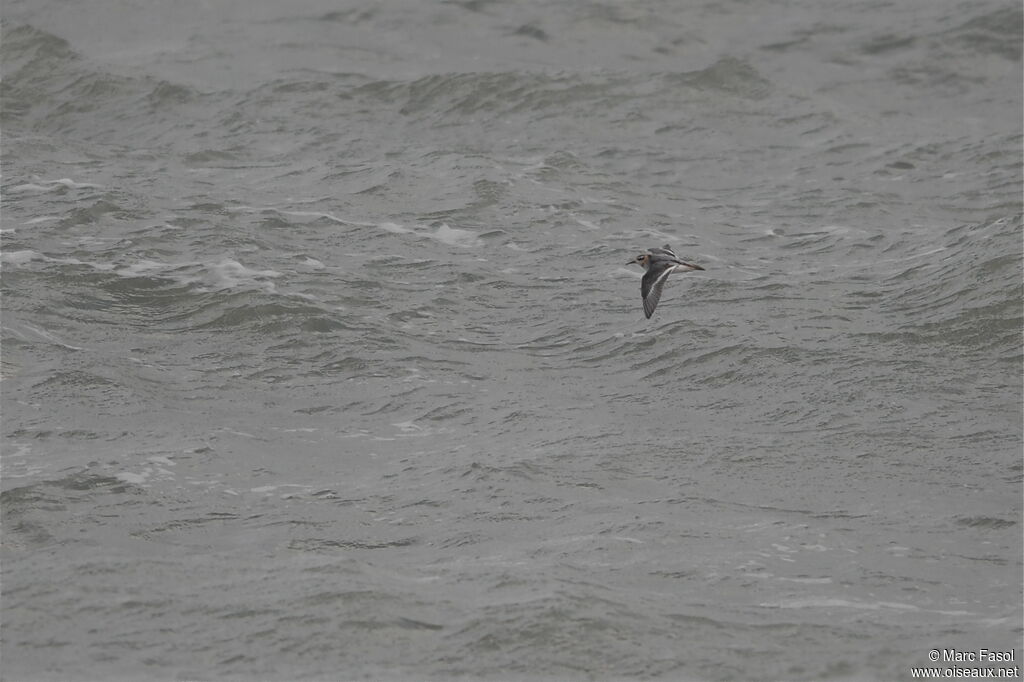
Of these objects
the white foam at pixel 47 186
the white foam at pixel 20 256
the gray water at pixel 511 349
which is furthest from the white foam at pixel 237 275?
the white foam at pixel 47 186

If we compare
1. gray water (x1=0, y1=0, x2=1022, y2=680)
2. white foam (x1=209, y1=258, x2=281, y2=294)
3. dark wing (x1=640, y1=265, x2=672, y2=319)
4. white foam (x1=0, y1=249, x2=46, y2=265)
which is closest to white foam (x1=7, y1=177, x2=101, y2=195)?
gray water (x1=0, y1=0, x2=1022, y2=680)

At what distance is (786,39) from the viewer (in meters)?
17.8

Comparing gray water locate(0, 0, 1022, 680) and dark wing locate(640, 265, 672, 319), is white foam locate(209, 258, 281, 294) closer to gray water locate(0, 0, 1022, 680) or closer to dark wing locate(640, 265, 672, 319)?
gray water locate(0, 0, 1022, 680)

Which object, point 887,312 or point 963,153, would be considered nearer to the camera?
point 887,312

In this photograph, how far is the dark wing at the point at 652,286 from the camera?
9.12 m

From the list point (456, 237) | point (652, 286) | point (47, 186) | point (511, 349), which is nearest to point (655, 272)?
point (652, 286)

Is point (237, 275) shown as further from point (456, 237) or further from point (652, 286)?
point (652, 286)

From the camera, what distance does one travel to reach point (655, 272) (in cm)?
960

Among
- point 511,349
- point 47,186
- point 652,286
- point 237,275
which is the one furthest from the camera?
point 47,186

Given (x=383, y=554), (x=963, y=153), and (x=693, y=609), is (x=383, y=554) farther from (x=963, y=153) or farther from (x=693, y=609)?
(x=963, y=153)

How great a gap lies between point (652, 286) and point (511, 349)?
1.45 meters

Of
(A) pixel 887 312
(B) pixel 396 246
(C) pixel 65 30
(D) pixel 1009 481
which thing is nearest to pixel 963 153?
(A) pixel 887 312

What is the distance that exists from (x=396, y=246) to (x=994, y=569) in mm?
6378

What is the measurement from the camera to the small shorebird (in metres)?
9.19
